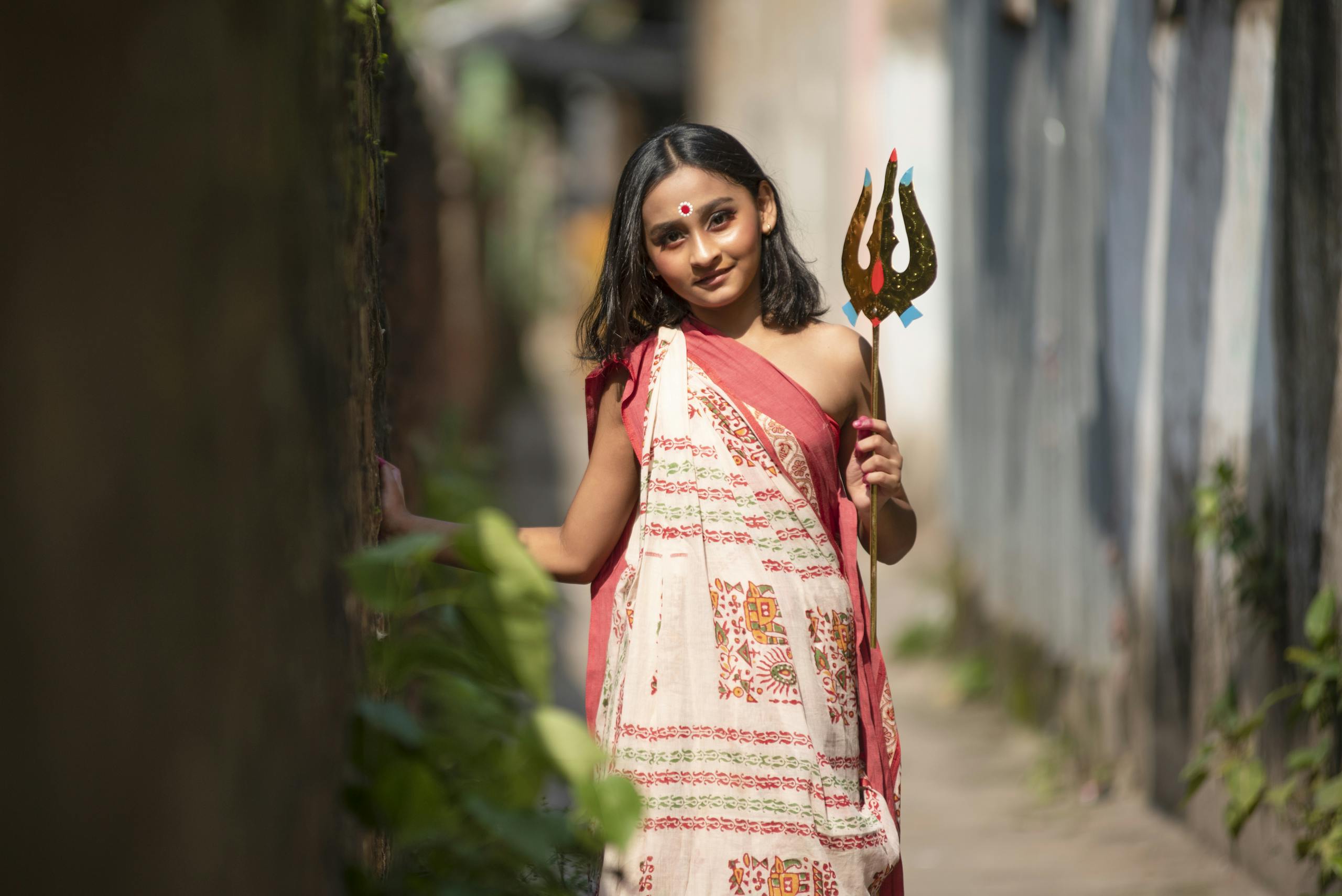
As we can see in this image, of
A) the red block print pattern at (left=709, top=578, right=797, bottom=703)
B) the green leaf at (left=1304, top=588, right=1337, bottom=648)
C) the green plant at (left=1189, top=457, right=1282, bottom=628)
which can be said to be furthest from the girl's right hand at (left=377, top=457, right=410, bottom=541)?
the green plant at (left=1189, top=457, right=1282, bottom=628)

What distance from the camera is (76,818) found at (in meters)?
1.06

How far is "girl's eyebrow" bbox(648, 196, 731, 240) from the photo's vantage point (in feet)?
8.13

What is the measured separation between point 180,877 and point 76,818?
0.14 metres

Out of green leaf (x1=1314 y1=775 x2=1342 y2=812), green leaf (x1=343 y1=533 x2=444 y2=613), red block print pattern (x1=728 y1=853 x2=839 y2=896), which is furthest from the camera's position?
green leaf (x1=1314 y1=775 x2=1342 y2=812)

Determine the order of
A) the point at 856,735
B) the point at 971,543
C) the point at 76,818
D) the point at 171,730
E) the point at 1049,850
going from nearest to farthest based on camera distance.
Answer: the point at 76,818, the point at 171,730, the point at 856,735, the point at 1049,850, the point at 971,543

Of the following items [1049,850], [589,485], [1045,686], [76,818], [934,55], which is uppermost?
[934,55]

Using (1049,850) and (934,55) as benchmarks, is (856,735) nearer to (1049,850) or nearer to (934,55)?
(1049,850)

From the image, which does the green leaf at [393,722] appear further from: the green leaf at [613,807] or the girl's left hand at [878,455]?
the girl's left hand at [878,455]

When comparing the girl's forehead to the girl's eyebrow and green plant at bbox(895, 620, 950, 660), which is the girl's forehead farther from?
green plant at bbox(895, 620, 950, 660)

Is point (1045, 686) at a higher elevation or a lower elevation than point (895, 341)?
lower

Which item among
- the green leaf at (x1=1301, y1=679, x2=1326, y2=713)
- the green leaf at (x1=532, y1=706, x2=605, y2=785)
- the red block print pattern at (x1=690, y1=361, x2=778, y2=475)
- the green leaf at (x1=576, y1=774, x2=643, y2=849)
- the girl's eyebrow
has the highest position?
the girl's eyebrow

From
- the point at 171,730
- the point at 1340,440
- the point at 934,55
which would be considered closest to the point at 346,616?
the point at 171,730

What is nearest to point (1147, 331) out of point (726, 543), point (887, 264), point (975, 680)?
point (975, 680)

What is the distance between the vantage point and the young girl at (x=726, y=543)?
94.2 inches
